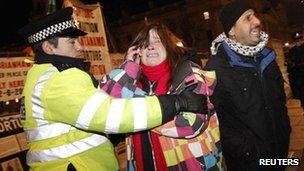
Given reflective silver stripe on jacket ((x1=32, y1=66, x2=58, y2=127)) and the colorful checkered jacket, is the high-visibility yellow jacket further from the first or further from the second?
the colorful checkered jacket

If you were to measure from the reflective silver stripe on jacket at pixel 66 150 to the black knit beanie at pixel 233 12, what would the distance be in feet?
6.03

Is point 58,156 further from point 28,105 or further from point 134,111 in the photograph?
point 134,111

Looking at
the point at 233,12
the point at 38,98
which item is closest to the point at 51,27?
the point at 38,98

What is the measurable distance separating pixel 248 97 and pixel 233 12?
875 millimetres

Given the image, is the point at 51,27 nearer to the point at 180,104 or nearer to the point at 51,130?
the point at 51,130

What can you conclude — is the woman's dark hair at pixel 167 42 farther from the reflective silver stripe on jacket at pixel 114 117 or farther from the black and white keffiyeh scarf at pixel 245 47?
the reflective silver stripe on jacket at pixel 114 117

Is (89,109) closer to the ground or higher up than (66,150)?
higher up

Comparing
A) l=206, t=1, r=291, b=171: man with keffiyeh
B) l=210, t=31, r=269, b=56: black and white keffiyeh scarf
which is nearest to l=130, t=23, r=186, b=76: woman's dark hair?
l=206, t=1, r=291, b=171: man with keffiyeh

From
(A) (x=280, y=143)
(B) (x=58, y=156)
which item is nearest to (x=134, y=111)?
(B) (x=58, y=156)

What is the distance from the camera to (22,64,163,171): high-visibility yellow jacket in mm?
2240

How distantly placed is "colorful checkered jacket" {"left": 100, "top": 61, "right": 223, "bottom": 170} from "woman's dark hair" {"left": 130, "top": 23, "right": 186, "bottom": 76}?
14 centimetres

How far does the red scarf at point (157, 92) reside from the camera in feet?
9.56

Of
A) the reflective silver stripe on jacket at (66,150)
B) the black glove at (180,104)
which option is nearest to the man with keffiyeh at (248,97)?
the black glove at (180,104)

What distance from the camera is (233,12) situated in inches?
144
